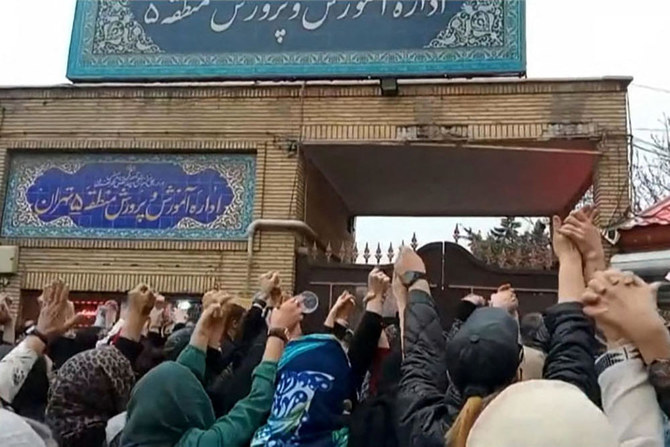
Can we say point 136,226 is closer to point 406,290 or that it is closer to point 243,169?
point 243,169

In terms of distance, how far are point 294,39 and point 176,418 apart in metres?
8.92

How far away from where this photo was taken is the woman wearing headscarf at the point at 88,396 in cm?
263

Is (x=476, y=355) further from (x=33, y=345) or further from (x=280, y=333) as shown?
(x=33, y=345)

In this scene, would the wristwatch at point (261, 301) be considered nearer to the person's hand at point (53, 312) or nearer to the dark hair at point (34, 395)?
the person's hand at point (53, 312)

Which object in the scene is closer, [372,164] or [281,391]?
[281,391]

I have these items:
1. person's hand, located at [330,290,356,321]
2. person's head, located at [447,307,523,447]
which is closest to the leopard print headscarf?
person's hand, located at [330,290,356,321]

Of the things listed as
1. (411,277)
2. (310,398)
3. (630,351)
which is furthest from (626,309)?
(310,398)

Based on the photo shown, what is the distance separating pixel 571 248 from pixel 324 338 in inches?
33.1

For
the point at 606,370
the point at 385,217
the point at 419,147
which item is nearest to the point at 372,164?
the point at 419,147

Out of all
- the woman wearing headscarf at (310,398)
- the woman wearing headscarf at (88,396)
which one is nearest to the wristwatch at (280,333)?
the woman wearing headscarf at (310,398)

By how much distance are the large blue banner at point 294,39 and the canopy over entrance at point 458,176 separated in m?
1.06

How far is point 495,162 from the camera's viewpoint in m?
10.9

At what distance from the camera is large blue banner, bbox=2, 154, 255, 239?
1021 cm

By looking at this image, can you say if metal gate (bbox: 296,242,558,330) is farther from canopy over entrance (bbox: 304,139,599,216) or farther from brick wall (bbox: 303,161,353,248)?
canopy over entrance (bbox: 304,139,599,216)
